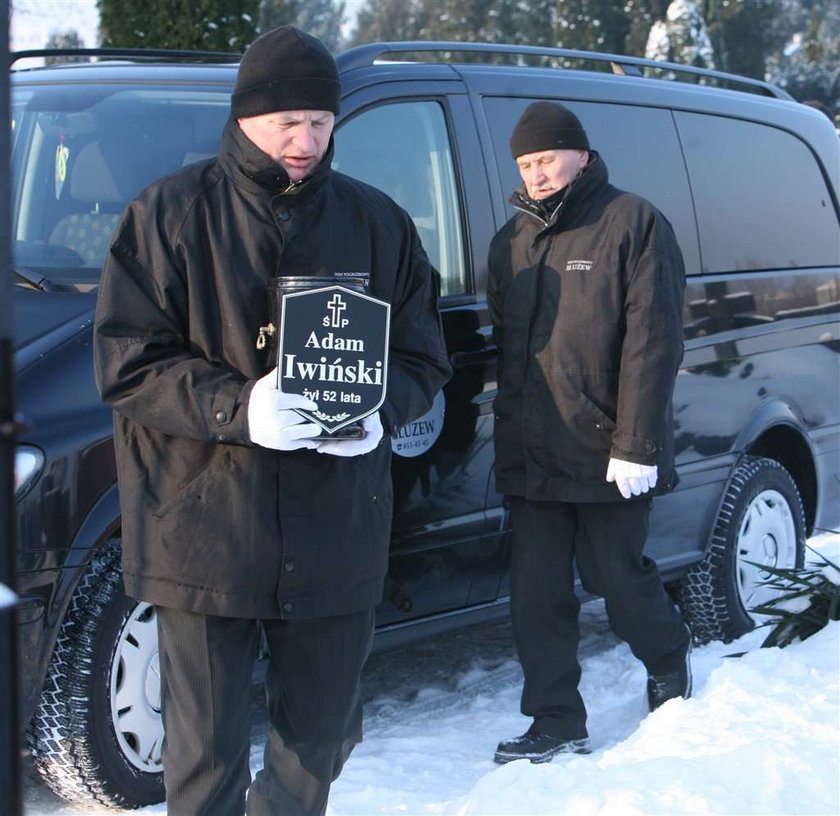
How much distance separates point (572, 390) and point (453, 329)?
0.41 metres

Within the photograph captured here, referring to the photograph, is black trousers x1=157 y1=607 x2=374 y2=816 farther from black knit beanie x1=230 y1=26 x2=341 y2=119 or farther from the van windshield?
the van windshield

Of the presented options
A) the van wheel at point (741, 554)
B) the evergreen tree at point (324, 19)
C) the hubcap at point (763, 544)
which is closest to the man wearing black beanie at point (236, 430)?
the van wheel at point (741, 554)

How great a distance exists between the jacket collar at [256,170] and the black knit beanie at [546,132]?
1.37 m

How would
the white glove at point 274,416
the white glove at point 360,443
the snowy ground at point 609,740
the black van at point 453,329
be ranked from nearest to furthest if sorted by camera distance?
the white glove at point 274,416 → the white glove at point 360,443 → the snowy ground at point 609,740 → the black van at point 453,329

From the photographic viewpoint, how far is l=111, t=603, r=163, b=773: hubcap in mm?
3371

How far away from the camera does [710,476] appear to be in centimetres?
491

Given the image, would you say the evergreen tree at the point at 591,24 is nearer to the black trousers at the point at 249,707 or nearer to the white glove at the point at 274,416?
the black trousers at the point at 249,707

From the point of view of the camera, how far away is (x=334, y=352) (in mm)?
2498

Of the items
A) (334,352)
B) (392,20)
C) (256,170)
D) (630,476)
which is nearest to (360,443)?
(334,352)

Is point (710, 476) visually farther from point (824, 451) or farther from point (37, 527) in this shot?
point (37, 527)

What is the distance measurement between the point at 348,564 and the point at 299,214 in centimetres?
68

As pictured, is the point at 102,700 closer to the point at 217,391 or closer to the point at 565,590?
Answer: the point at 217,391

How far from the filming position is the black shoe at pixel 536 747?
3951mm

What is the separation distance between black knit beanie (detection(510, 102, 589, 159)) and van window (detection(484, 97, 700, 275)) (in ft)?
1.58
